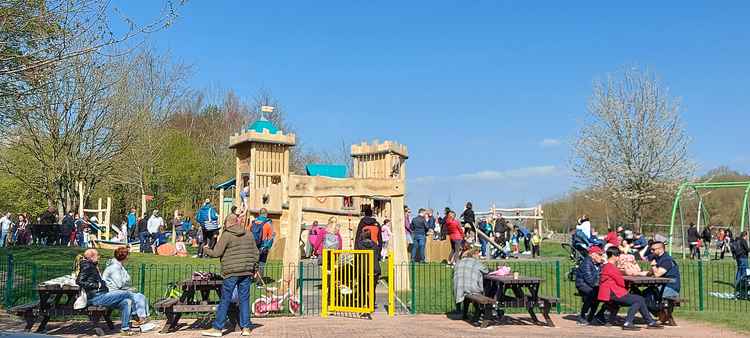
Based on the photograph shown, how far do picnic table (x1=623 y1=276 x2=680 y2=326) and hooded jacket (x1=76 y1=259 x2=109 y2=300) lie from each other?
847 centimetres

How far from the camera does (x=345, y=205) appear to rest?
2798cm

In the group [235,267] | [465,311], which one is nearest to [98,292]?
[235,267]

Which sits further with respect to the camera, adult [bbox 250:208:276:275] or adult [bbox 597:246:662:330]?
adult [bbox 250:208:276:275]

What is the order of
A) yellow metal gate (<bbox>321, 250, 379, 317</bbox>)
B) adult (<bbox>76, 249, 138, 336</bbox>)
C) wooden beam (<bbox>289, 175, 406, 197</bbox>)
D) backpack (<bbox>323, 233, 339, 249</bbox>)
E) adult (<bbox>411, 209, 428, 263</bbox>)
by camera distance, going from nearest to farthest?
adult (<bbox>76, 249, 138, 336</bbox>)
yellow metal gate (<bbox>321, 250, 379, 317</bbox>)
wooden beam (<bbox>289, 175, 406, 197</bbox>)
backpack (<bbox>323, 233, 339, 249</bbox>)
adult (<bbox>411, 209, 428, 263</bbox>)

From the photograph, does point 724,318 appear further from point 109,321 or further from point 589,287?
point 109,321

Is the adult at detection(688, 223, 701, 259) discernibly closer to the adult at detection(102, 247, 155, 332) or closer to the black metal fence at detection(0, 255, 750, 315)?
the black metal fence at detection(0, 255, 750, 315)

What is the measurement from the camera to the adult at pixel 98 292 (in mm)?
11000

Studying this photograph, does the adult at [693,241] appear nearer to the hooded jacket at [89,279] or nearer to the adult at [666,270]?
the adult at [666,270]

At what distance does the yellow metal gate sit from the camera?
42.7 ft

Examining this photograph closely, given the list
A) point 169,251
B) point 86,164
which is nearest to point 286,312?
point 169,251

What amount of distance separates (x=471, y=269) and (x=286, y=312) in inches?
137

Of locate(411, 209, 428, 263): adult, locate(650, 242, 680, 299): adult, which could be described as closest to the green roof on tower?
locate(411, 209, 428, 263): adult

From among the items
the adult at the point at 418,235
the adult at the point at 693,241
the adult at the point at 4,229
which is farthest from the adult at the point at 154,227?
the adult at the point at 693,241

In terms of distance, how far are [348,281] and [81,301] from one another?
4.47 meters
